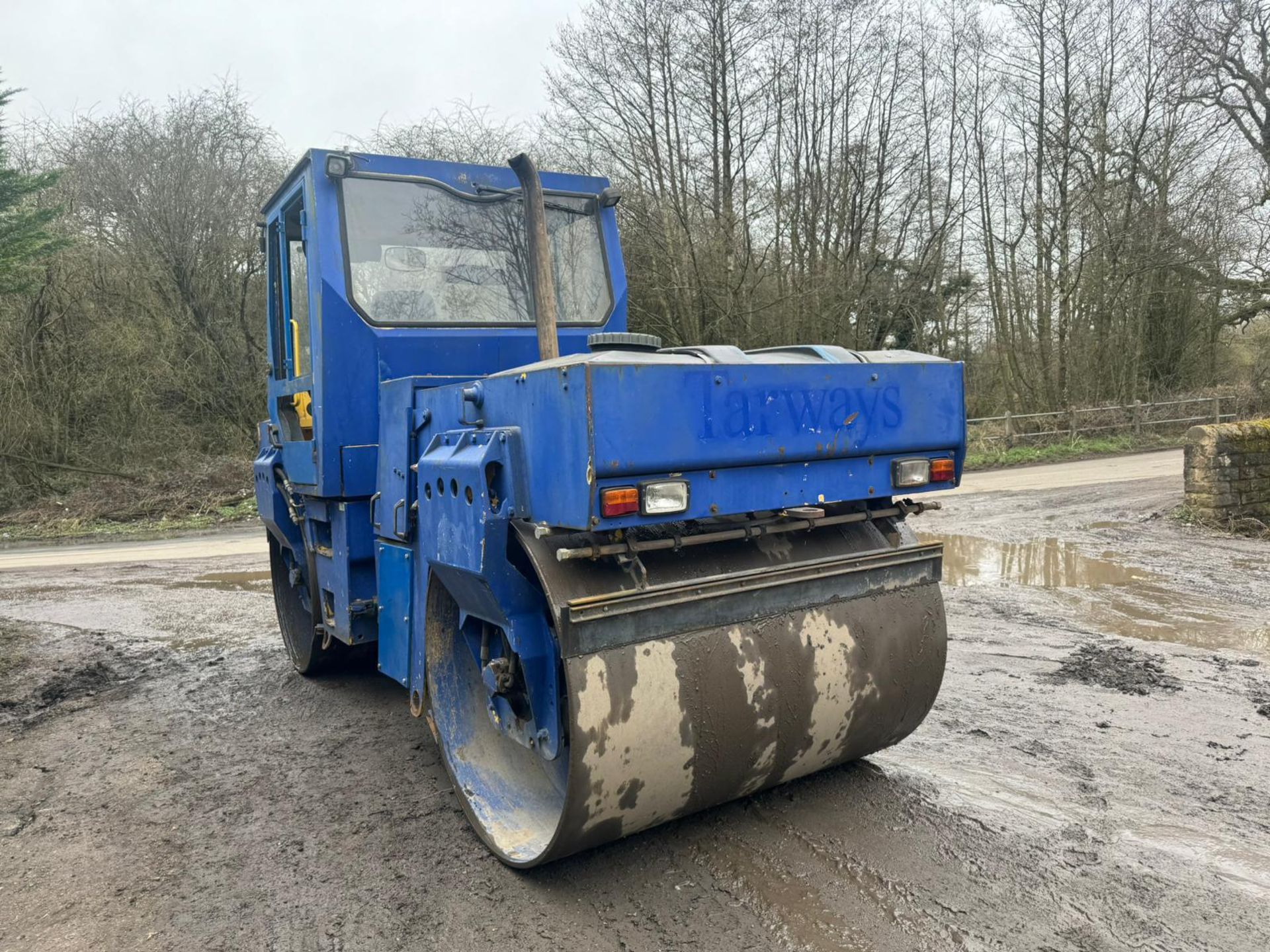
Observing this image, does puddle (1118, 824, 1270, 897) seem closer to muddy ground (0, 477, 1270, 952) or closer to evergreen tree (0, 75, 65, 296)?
muddy ground (0, 477, 1270, 952)

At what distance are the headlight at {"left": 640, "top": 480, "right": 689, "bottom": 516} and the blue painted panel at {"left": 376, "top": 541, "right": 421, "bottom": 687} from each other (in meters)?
1.34

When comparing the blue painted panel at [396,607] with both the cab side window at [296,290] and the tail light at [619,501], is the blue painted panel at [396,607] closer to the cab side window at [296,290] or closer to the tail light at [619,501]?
the cab side window at [296,290]

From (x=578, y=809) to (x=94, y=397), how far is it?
18612mm

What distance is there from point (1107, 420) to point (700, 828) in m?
20.4

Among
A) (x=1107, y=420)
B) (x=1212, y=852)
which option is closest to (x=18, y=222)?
(x=1212, y=852)

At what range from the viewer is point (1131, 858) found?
296cm

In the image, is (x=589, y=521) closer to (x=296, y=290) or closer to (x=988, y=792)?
(x=988, y=792)

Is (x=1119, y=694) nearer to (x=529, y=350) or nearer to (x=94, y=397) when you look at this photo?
(x=529, y=350)

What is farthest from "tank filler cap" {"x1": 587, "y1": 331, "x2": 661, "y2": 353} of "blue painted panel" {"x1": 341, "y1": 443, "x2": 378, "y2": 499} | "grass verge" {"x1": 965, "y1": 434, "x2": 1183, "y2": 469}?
"grass verge" {"x1": 965, "y1": 434, "x2": 1183, "y2": 469}

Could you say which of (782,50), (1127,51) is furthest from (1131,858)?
(1127,51)

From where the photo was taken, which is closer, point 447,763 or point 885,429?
point 885,429

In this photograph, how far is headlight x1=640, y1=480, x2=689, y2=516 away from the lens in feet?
A: 8.68

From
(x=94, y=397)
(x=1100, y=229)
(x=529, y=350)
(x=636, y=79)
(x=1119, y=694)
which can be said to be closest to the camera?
(x=529, y=350)

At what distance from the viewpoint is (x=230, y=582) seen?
9.34 m
